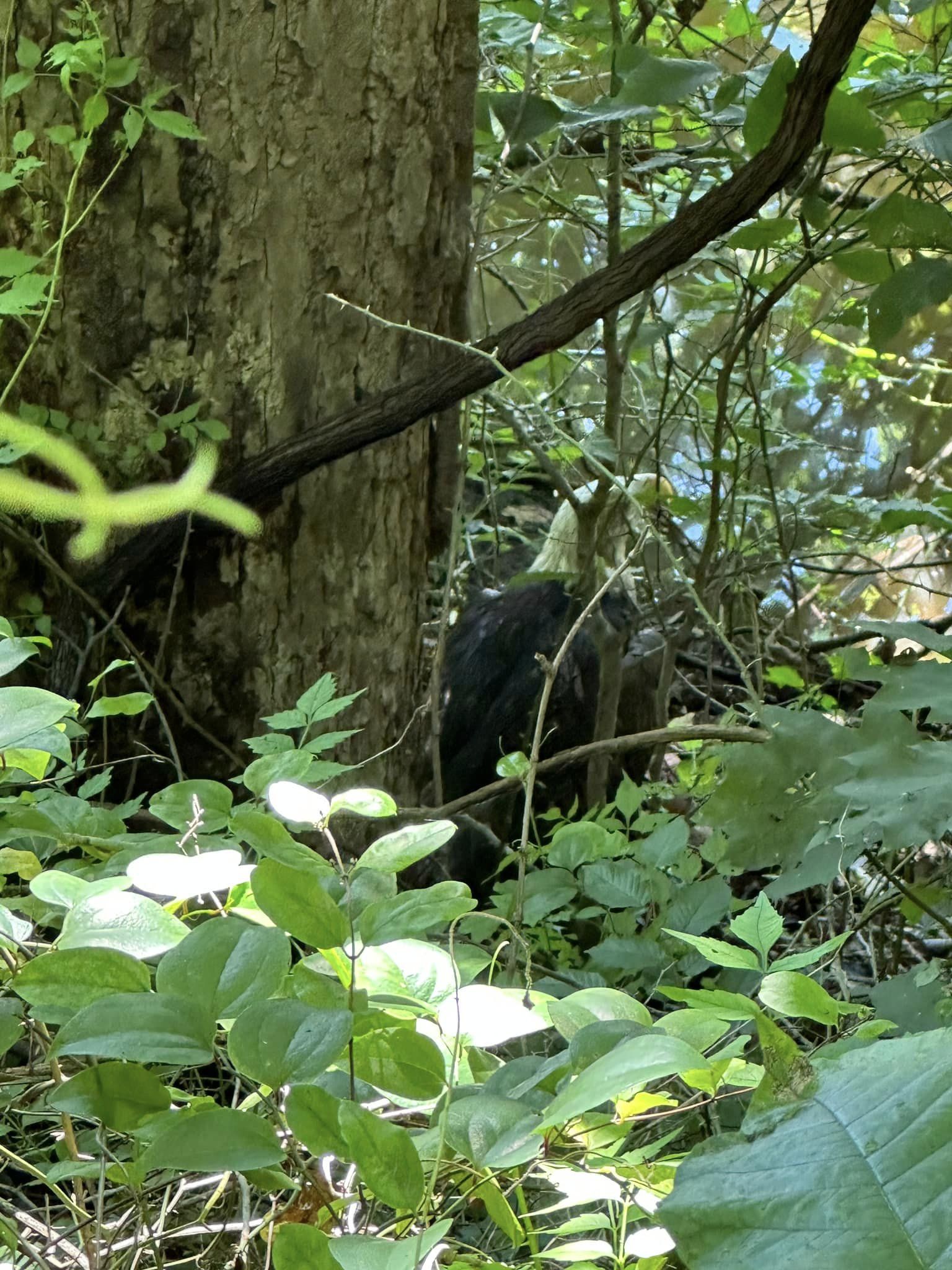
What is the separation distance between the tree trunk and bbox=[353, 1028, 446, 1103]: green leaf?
1029mm

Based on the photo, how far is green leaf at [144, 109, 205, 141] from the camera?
122 cm

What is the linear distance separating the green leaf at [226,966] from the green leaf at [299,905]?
1cm

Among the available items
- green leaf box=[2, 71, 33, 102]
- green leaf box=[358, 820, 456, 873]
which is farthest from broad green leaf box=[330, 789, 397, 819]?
green leaf box=[2, 71, 33, 102]

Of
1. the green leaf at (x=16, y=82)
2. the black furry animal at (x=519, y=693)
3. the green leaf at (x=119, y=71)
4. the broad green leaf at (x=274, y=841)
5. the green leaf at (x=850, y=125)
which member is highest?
the green leaf at (x=850, y=125)

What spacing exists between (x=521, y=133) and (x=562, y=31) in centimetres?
32

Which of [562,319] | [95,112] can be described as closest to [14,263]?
[95,112]

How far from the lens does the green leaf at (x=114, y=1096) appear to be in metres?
0.39

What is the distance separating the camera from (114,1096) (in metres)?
0.40

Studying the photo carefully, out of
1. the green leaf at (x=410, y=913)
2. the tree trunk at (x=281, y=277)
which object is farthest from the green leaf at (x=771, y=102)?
the green leaf at (x=410, y=913)

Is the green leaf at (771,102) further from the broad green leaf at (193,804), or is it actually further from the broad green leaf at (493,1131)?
the broad green leaf at (493,1131)

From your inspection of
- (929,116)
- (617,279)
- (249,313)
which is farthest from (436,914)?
(929,116)

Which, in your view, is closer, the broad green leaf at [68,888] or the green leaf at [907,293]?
the broad green leaf at [68,888]

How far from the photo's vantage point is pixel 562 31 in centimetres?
159

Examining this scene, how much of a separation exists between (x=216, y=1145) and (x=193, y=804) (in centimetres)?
33
